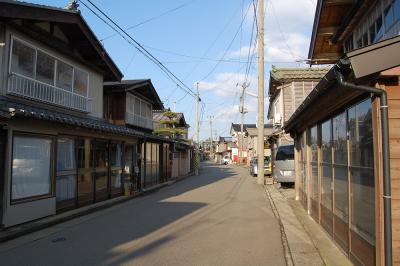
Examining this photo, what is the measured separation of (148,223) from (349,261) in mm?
Answer: 6192

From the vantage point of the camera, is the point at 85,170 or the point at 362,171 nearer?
the point at 362,171

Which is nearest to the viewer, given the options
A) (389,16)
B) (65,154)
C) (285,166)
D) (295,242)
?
(389,16)

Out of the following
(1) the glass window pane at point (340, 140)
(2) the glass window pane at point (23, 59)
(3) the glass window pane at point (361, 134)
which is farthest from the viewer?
(2) the glass window pane at point (23, 59)

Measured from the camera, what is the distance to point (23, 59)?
13.1m

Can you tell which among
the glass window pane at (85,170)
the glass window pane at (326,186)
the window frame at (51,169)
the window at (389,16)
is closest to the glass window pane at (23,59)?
the window frame at (51,169)

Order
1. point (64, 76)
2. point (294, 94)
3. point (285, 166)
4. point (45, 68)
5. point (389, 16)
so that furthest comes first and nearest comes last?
point (294, 94)
point (285, 166)
point (64, 76)
point (45, 68)
point (389, 16)

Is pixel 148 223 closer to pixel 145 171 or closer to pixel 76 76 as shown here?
pixel 76 76

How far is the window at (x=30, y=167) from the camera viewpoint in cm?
1112

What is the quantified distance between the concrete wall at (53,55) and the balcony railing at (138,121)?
6030 mm

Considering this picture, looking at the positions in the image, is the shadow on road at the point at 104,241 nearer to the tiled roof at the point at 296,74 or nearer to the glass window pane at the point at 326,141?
the glass window pane at the point at 326,141

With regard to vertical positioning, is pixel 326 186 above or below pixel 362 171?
below

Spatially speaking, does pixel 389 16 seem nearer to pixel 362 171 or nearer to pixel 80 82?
pixel 362 171

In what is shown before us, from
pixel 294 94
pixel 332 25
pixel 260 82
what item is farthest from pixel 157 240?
pixel 294 94

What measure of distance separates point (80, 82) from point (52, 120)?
6.26 metres
